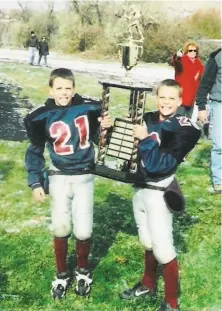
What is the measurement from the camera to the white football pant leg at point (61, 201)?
3287 mm

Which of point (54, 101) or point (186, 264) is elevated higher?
point (54, 101)

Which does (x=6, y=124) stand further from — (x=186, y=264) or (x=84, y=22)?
(x=84, y=22)

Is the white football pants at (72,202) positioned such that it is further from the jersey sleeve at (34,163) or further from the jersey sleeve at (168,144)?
the jersey sleeve at (168,144)

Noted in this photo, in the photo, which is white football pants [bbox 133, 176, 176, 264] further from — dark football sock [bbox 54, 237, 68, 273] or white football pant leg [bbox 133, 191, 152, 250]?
dark football sock [bbox 54, 237, 68, 273]

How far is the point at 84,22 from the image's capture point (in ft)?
56.7

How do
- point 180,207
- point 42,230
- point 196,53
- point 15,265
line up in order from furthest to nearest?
point 196,53 < point 42,230 < point 15,265 < point 180,207

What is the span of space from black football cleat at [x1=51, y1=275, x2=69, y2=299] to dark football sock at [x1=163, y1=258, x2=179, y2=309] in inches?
30.7

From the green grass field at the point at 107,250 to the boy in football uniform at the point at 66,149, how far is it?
479mm

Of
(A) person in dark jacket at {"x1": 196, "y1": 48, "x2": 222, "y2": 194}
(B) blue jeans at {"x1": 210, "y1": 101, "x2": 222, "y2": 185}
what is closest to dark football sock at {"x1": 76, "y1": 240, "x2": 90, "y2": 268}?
(A) person in dark jacket at {"x1": 196, "y1": 48, "x2": 222, "y2": 194}

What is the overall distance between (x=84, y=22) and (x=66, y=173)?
1491cm

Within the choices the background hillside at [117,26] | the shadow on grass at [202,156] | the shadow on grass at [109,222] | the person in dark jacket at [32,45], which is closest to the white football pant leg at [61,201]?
the shadow on grass at [109,222]

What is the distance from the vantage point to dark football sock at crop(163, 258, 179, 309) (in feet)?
10.3

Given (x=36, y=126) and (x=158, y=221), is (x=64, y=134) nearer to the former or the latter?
(x=36, y=126)

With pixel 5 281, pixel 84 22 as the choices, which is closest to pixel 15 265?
pixel 5 281
